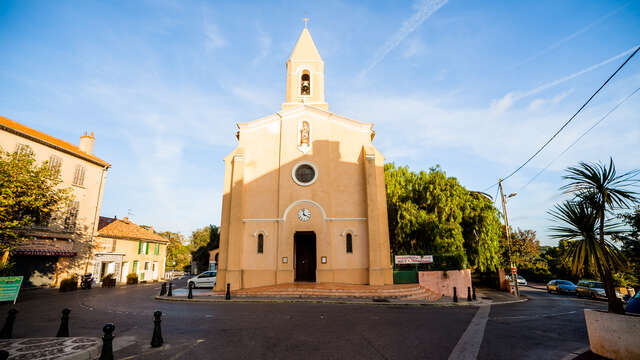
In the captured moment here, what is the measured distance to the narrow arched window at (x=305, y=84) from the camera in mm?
24812

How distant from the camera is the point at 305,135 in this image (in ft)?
72.2

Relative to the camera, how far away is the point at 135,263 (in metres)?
31.2

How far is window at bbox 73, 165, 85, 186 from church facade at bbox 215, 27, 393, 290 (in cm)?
1296

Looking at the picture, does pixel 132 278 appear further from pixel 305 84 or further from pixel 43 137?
pixel 305 84

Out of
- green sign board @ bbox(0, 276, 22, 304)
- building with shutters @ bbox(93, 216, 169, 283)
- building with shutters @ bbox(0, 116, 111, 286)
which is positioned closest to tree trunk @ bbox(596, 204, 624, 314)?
green sign board @ bbox(0, 276, 22, 304)

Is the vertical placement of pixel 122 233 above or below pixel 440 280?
above

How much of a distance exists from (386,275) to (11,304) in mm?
18702

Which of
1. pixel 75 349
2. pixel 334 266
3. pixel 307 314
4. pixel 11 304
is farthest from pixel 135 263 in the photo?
pixel 75 349

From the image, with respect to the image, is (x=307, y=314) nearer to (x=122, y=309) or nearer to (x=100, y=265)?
(x=122, y=309)

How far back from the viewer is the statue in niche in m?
21.9

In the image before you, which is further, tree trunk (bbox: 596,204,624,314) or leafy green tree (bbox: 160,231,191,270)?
leafy green tree (bbox: 160,231,191,270)

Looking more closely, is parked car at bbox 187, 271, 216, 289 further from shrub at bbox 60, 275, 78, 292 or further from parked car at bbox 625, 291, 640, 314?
parked car at bbox 625, 291, 640, 314

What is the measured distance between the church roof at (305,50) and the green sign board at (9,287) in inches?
825

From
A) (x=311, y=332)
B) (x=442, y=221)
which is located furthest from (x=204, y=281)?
(x=442, y=221)
